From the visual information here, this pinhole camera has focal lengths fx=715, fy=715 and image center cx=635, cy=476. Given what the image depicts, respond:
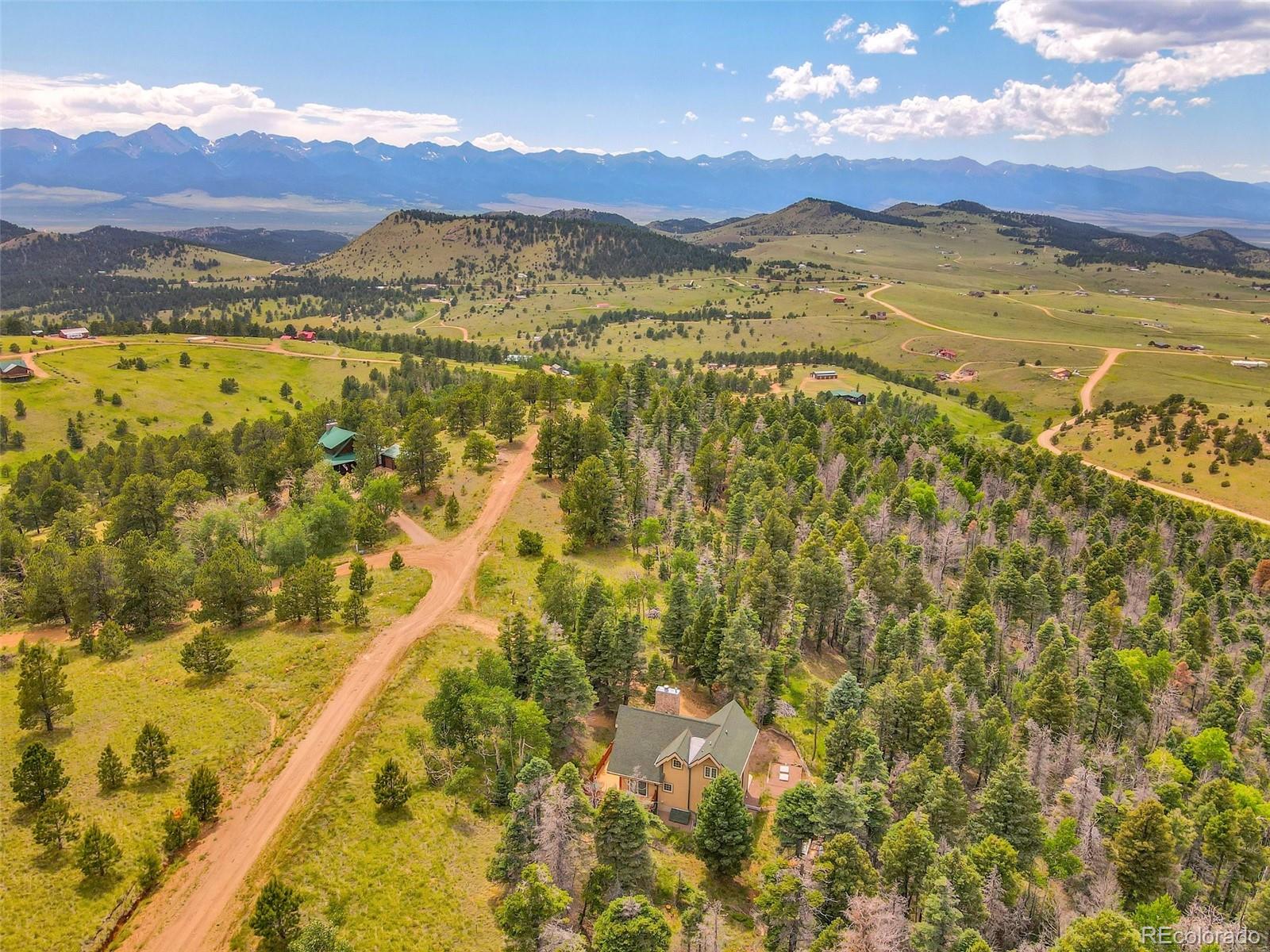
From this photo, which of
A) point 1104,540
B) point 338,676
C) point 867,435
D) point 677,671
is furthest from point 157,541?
point 1104,540

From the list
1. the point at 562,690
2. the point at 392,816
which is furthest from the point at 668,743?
the point at 392,816

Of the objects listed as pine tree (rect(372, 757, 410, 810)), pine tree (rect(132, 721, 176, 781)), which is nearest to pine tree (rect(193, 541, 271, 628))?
pine tree (rect(132, 721, 176, 781))

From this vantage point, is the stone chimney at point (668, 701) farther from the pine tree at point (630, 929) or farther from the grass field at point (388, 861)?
the pine tree at point (630, 929)

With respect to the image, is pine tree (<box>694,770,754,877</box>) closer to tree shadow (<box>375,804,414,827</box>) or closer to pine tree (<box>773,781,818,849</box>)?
pine tree (<box>773,781,818,849</box>)

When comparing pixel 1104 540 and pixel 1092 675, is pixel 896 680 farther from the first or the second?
pixel 1104 540

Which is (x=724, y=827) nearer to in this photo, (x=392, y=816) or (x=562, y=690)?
(x=562, y=690)

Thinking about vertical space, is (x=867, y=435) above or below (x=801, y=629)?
above

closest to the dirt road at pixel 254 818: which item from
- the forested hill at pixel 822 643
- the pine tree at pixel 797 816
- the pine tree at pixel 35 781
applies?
the forested hill at pixel 822 643
